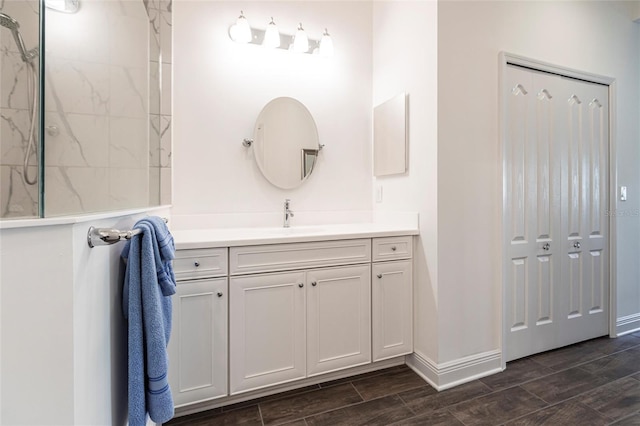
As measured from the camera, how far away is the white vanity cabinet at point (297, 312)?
5.31ft

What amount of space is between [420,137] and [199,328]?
5.50 ft

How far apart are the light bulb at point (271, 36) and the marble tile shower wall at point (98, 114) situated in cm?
68

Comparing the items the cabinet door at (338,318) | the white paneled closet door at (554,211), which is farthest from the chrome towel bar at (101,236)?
the white paneled closet door at (554,211)

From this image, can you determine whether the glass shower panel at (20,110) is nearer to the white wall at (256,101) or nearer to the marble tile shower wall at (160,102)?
the marble tile shower wall at (160,102)

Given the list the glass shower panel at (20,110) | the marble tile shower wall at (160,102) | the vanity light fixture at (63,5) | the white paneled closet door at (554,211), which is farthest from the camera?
the white paneled closet door at (554,211)

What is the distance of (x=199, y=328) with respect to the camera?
60.6 inches

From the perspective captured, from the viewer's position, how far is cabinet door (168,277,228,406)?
1505mm

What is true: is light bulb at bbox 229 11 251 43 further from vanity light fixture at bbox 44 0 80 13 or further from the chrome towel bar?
the chrome towel bar

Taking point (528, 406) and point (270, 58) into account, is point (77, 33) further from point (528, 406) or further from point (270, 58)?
point (528, 406)

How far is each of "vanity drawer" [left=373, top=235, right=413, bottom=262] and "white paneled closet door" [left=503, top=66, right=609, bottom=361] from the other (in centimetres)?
65

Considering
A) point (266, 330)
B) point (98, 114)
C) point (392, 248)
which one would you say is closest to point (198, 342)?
point (266, 330)

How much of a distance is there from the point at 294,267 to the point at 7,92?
4.25ft

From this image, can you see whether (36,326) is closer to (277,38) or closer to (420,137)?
(420,137)

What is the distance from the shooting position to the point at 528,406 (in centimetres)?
163
